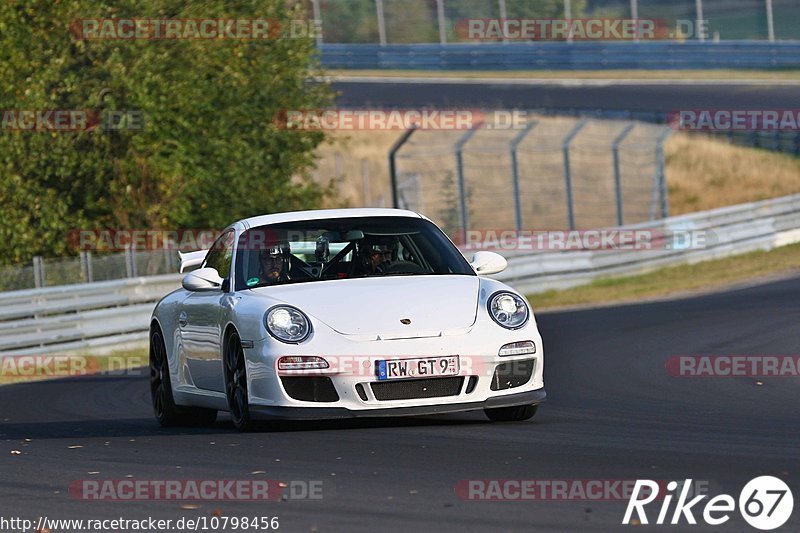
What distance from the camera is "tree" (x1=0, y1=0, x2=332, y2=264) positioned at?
24.8 meters

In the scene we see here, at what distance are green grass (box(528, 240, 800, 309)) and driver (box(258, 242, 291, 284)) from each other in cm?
1437

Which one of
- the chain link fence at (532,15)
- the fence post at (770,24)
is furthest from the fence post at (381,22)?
the fence post at (770,24)

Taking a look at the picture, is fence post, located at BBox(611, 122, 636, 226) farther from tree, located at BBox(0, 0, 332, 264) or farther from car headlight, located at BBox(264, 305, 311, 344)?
car headlight, located at BBox(264, 305, 311, 344)

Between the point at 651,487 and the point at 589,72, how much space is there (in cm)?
3851

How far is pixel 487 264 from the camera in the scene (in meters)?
9.89

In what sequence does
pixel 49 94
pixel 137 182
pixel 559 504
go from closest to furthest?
pixel 559 504, pixel 49 94, pixel 137 182

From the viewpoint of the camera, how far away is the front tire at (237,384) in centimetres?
930

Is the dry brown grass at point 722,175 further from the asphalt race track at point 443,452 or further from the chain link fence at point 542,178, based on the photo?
the asphalt race track at point 443,452

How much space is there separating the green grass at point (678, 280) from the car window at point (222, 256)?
13.6m

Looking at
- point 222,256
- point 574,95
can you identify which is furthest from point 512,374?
point 574,95

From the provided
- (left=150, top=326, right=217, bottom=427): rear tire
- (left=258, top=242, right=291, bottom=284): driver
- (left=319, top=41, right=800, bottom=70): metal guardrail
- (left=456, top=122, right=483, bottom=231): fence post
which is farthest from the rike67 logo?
(left=319, top=41, right=800, bottom=70): metal guardrail

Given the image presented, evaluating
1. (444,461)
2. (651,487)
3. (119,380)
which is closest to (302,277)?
(444,461)

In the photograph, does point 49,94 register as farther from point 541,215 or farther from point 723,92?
point 723,92

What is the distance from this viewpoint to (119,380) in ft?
54.2
